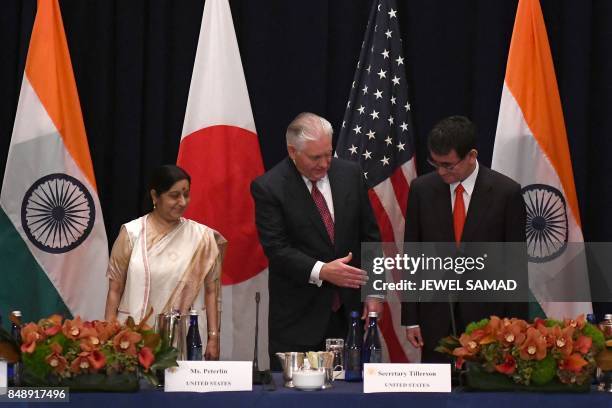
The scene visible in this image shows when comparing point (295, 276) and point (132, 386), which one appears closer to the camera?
point (132, 386)

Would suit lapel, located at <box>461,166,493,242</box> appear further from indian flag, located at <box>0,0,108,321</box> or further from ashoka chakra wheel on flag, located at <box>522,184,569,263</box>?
indian flag, located at <box>0,0,108,321</box>

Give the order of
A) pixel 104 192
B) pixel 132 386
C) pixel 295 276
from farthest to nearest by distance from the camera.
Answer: pixel 104 192 → pixel 295 276 → pixel 132 386

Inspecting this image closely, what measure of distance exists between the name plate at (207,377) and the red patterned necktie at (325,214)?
0.98m

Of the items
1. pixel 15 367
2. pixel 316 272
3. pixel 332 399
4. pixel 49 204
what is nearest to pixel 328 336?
pixel 316 272

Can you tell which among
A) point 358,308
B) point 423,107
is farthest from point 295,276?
point 423,107

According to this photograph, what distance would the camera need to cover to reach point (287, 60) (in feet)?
16.0

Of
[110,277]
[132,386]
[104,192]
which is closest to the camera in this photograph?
[132,386]

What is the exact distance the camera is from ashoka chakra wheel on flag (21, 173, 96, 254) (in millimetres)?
4359

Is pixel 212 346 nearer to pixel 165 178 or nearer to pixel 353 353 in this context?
pixel 165 178

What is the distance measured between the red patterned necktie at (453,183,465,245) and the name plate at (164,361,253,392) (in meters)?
1.16

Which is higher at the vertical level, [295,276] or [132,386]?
[295,276]

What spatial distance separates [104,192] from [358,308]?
5.81 feet

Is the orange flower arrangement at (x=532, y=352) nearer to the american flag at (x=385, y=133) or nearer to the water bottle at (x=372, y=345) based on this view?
the water bottle at (x=372, y=345)

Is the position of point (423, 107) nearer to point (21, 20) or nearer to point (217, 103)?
point (217, 103)
